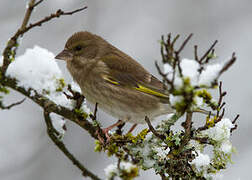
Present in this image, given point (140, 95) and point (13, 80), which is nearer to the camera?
point (13, 80)

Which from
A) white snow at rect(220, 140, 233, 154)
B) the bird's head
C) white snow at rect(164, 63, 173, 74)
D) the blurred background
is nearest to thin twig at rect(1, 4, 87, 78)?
white snow at rect(164, 63, 173, 74)

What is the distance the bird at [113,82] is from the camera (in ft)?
14.8

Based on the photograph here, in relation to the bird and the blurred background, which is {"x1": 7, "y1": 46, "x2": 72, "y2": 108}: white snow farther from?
the blurred background

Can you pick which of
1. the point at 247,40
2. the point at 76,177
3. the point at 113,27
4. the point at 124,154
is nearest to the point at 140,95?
the point at 124,154

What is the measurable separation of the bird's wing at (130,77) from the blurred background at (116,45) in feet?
9.90

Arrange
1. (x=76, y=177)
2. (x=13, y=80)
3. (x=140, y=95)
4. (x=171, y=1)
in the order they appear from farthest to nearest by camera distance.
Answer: (x=171, y=1)
(x=76, y=177)
(x=140, y=95)
(x=13, y=80)

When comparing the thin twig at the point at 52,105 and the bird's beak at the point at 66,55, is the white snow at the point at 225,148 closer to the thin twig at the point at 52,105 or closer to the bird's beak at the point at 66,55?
the thin twig at the point at 52,105

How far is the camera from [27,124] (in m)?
7.95

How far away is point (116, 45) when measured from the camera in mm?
8586

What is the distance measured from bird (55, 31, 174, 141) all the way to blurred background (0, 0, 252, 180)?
298 centimetres

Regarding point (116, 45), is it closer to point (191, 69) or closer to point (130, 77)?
point (130, 77)

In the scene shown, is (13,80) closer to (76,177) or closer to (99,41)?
(99,41)

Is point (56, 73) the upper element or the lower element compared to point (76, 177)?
lower

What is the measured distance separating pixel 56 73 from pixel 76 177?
16.0 ft
